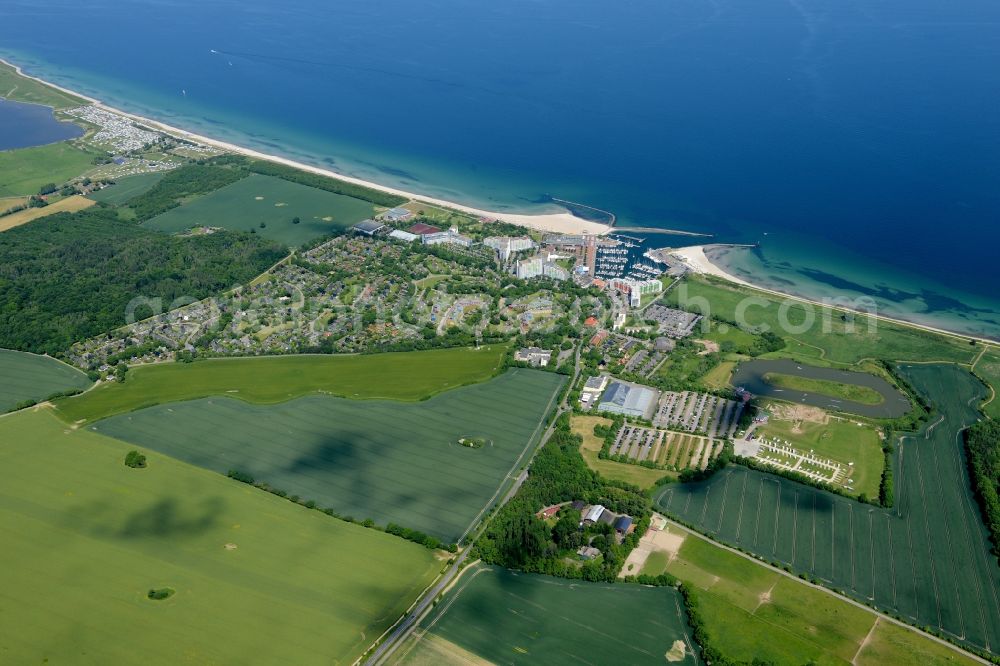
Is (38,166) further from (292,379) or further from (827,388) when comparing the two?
(827,388)

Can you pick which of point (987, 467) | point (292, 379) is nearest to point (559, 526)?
point (292, 379)

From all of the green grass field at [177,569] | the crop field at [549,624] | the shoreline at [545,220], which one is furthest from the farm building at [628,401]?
the shoreline at [545,220]

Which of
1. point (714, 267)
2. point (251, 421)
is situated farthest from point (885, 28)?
point (251, 421)

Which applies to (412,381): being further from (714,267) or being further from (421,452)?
(714,267)

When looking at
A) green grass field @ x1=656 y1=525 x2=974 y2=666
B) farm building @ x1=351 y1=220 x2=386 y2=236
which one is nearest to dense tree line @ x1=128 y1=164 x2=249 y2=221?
farm building @ x1=351 y1=220 x2=386 y2=236

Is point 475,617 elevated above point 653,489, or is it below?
below

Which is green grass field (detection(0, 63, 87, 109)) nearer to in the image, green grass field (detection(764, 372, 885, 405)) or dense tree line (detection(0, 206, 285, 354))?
dense tree line (detection(0, 206, 285, 354))

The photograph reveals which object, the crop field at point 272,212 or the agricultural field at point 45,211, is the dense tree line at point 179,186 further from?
the agricultural field at point 45,211
